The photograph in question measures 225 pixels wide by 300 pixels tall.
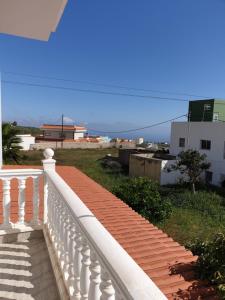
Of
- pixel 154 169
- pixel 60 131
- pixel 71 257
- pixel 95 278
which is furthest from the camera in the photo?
pixel 60 131

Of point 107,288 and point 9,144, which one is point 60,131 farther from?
point 107,288

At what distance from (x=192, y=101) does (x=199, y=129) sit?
21.0 ft

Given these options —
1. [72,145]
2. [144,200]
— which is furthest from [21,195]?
[72,145]

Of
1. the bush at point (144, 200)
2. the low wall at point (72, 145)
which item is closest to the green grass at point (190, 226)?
the bush at point (144, 200)

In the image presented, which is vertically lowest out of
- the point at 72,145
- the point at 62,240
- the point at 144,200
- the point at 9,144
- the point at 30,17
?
the point at 144,200

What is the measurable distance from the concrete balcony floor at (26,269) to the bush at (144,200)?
9.25 metres

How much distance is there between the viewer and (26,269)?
2.79 metres

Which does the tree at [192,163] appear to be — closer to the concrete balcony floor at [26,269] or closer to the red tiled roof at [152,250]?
the red tiled roof at [152,250]

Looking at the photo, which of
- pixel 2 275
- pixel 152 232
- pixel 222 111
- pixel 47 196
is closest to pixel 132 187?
pixel 152 232

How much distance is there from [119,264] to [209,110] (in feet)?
92.4

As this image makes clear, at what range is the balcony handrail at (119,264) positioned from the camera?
0.97 meters

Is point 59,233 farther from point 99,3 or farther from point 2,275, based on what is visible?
point 99,3

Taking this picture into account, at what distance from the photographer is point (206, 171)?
22641mm

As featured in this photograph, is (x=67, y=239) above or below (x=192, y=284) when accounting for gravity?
above
